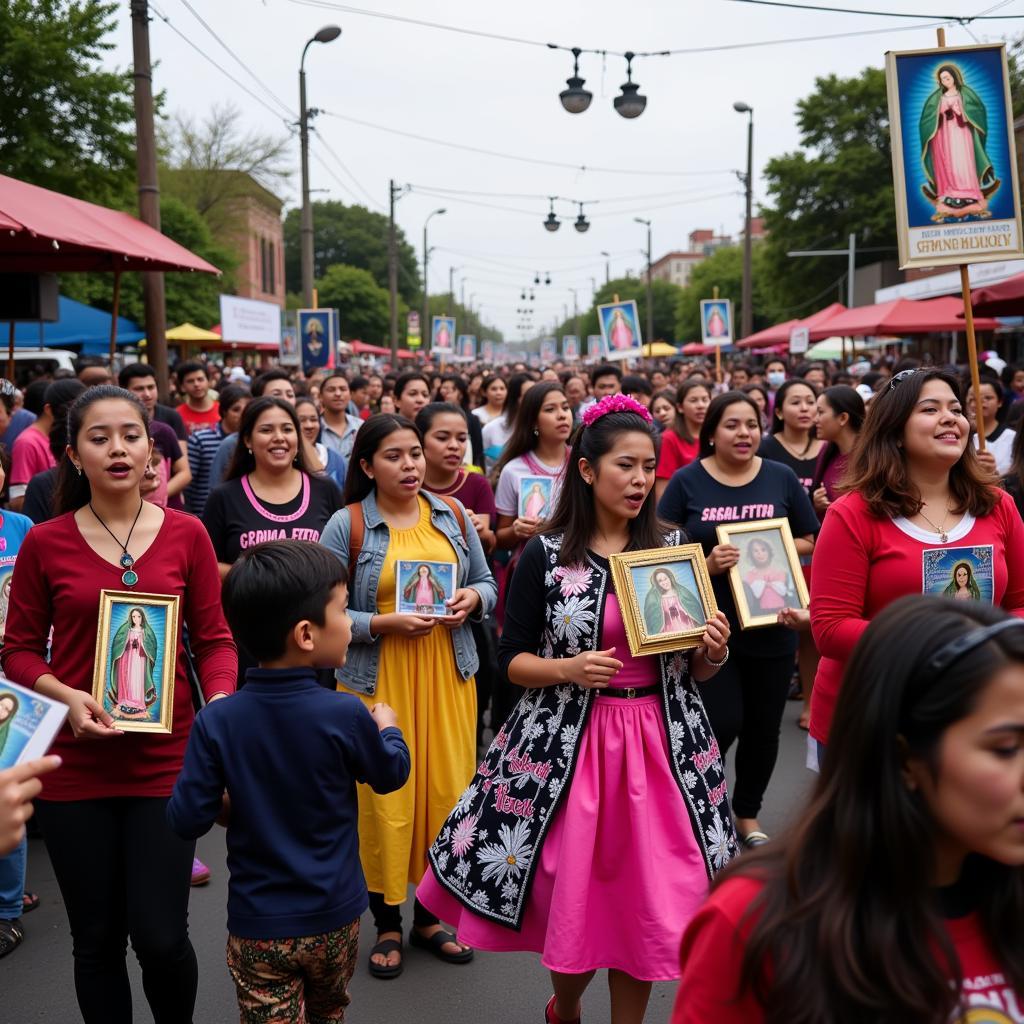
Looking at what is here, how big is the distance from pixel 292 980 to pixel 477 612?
199 centimetres

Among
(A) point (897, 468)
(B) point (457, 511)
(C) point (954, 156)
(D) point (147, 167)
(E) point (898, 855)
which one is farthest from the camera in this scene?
(D) point (147, 167)

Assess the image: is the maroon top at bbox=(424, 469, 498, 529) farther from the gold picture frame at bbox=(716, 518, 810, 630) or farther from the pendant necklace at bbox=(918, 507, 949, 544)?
the pendant necklace at bbox=(918, 507, 949, 544)

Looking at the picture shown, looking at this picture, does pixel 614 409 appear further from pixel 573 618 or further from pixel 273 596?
pixel 273 596

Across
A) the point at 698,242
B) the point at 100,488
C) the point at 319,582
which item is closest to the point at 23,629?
the point at 100,488

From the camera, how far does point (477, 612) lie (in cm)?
462

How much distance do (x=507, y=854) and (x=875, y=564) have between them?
4.95ft

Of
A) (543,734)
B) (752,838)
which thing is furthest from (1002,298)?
(543,734)

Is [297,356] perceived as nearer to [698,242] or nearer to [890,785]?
[890,785]

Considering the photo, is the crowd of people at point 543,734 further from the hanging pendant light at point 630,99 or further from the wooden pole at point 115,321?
the hanging pendant light at point 630,99

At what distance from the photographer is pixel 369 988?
4.16 meters

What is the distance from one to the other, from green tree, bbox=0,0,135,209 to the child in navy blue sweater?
2397 cm

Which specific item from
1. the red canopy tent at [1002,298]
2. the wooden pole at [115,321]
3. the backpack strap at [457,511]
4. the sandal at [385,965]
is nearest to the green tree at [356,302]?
the red canopy tent at [1002,298]

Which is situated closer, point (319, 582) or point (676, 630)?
point (319, 582)

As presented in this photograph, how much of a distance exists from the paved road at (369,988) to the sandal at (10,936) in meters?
0.03
